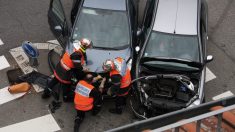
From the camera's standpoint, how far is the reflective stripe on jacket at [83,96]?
948cm

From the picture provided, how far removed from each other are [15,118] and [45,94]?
0.94 metres

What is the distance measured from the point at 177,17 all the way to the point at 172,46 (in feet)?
2.74

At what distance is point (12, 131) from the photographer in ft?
33.9

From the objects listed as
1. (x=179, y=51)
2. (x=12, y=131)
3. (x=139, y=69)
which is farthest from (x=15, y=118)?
(x=179, y=51)

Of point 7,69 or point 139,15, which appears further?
point 139,15

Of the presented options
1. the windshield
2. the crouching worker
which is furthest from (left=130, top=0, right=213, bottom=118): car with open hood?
the crouching worker

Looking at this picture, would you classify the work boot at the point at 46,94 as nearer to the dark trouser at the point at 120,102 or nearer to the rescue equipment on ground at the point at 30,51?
the rescue equipment on ground at the point at 30,51

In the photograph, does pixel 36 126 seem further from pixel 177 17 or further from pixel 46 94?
pixel 177 17

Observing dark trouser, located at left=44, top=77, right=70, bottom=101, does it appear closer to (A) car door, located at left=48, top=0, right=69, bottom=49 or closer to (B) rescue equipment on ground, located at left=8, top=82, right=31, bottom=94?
(B) rescue equipment on ground, located at left=8, top=82, right=31, bottom=94

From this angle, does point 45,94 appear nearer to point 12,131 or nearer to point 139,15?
point 12,131

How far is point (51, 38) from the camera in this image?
1264 centimetres

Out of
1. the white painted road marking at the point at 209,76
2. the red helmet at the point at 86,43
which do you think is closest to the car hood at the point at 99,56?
the red helmet at the point at 86,43

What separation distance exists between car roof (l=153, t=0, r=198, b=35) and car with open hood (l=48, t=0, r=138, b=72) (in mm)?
785

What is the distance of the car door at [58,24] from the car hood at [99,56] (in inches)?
34.3
